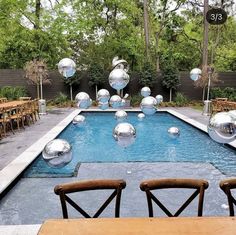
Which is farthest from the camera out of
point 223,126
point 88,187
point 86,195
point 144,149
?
point 144,149

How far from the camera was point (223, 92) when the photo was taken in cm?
1908

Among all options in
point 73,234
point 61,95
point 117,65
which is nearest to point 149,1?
point 61,95

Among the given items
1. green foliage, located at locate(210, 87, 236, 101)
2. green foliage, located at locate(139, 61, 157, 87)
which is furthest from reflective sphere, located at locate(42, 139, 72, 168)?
green foliage, located at locate(210, 87, 236, 101)

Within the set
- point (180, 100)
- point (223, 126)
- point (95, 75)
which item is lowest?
point (180, 100)

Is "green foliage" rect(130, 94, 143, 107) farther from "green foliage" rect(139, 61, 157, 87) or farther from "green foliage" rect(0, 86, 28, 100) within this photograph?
"green foliage" rect(0, 86, 28, 100)

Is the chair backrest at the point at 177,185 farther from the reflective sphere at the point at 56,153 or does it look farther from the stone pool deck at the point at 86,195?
the reflective sphere at the point at 56,153

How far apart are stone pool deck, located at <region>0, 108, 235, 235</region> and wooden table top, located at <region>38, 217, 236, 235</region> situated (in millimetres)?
1505

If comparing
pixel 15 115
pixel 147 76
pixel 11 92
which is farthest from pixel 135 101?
pixel 15 115

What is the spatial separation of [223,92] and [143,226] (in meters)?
17.9

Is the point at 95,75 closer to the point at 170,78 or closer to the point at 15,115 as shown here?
the point at 170,78

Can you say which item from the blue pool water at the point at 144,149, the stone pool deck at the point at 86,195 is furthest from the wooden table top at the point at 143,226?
the blue pool water at the point at 144,149

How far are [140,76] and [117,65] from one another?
11900 mm

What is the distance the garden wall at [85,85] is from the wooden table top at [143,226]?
57.7ft

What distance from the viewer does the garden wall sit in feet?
64.7
